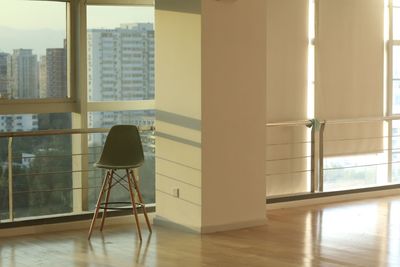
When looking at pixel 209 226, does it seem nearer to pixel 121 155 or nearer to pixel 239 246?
pixel 239 246

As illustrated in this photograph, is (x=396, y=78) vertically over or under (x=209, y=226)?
over

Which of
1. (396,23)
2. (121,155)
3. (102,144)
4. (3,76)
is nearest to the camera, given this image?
(121,155)

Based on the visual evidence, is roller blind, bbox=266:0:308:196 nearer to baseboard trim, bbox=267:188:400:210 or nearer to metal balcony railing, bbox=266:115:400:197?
metal balcony railing, bbox=266:115:400:197

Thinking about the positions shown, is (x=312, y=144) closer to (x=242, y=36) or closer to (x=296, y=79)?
(x=296, y=79)

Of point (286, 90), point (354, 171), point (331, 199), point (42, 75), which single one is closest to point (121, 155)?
point (42, 75)

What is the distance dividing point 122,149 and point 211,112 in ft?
2.23

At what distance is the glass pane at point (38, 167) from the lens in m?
6.59

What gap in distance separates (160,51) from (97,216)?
1317 millimetres

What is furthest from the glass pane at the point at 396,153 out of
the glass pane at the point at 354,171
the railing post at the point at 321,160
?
the railing post at the point at 321,160

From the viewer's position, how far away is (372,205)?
7.41m

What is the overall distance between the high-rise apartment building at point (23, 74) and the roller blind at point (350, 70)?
2.42 m

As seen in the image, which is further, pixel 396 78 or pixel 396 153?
pixel 396 153

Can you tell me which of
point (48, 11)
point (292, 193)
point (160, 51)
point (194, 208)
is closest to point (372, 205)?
point (292, 193)

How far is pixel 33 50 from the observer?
265 inches
